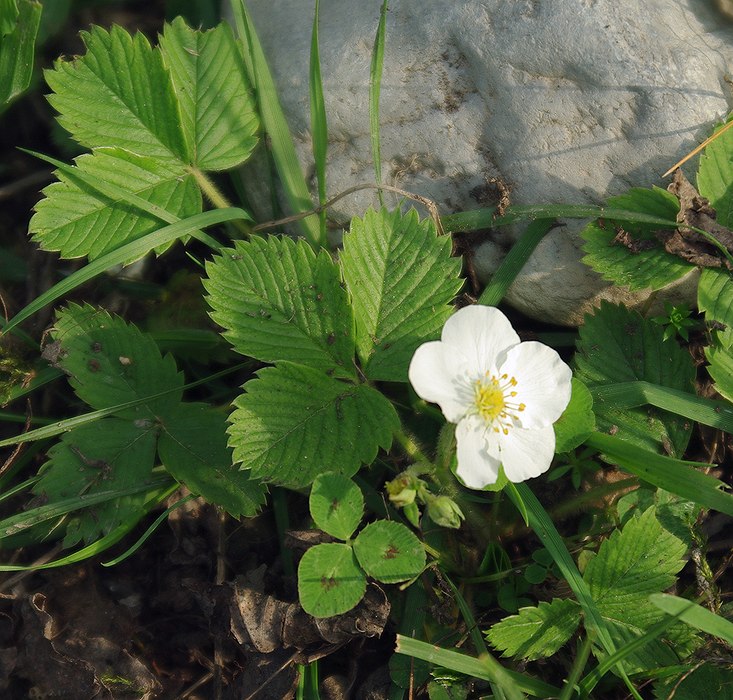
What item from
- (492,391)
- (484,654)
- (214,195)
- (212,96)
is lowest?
(484,654)

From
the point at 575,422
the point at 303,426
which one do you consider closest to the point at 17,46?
the point at 303,426

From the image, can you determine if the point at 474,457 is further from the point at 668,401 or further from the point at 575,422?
the point at 668,401

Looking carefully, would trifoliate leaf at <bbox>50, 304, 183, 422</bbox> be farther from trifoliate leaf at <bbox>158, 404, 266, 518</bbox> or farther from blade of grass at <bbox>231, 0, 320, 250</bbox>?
blade of grass at <bbox>231, 0, 320, 250</bbox>

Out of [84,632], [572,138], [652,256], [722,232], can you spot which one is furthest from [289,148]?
[84,632]

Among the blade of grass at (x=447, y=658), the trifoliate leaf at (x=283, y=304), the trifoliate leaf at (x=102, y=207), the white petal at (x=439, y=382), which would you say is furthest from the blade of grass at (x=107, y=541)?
the white petal at (x=439, y=382)

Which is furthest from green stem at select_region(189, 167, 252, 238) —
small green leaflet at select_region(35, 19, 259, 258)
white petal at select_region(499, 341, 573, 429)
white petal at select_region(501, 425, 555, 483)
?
white petal at select_region(501, 425, 555, 483)

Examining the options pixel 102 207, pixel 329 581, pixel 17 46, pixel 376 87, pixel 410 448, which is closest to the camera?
pixel 329 581

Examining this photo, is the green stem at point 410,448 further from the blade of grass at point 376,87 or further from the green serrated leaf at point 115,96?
the green serrated leaf at point 115,96
